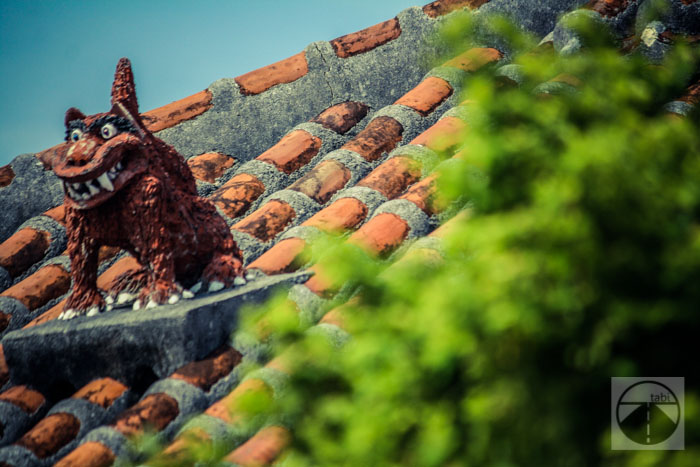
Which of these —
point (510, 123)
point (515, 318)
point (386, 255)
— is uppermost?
point (510, 123)

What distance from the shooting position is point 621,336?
0.71 m

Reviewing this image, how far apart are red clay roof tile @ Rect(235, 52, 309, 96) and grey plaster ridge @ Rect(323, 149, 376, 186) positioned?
887 millimetres

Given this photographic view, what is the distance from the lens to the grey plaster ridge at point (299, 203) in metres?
2.49

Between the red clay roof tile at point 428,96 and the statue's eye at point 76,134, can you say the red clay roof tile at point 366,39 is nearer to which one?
the red clay roof tile at point 428,96

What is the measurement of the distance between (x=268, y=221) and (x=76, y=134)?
2.43 feet

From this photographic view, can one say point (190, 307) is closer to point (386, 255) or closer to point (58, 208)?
point (386, 255)

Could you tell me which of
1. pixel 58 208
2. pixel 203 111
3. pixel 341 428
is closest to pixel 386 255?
pixel 341 428

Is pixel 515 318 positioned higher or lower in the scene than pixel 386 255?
higher

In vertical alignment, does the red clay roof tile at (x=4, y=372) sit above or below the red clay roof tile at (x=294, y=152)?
below

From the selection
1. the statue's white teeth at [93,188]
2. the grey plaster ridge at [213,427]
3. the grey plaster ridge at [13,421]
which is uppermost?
the statue's white teeth at [93,188]

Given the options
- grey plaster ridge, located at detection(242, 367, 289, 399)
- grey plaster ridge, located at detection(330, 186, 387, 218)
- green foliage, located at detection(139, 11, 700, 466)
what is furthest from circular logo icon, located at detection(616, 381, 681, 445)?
grey plaster ridge, located at detection(330, 186, 387, 218)

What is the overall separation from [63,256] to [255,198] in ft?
3.04

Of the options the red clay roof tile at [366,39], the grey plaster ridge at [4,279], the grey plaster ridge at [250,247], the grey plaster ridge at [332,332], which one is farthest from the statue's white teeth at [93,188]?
the red clay roof tile at [366,39]

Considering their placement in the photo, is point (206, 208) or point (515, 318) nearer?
point (515, 318)
